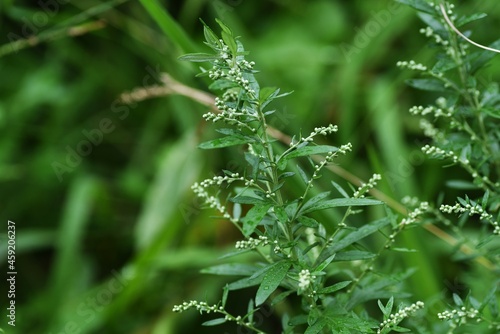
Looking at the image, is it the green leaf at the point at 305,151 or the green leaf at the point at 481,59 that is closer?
the green leaf at the point at 305,151

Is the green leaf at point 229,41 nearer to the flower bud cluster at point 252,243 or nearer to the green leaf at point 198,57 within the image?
the green leaf at point 198,57

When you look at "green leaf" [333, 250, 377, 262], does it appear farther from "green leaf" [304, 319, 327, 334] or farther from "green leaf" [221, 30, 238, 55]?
"green leaf" [221, 30, 238, 55]

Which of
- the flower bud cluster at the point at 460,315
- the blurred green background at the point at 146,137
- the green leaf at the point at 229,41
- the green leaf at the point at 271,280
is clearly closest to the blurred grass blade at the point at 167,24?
the blurred green background at the point at 146,137

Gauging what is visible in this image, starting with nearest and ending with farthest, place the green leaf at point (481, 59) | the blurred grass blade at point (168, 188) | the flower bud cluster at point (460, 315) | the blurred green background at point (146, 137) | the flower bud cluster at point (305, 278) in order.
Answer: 1. the flower bud cluster at point (305, 278)
2. the flower bud cluster at point (460, 315)
3. the green leaf at point (481, 59)
4. the blurred green background at point (146, 137)
5. the blurred grass blade at point (168, 188)

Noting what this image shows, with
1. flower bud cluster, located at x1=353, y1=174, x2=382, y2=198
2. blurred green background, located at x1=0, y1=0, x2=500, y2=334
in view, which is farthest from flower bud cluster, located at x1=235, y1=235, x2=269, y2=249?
blurred green background, located at x1=0, y1=0, x2=500, y2=334

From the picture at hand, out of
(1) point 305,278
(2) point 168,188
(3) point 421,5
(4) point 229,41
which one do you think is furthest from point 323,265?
(2) point 168,188

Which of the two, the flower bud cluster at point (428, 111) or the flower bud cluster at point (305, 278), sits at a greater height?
the flower bud cluster at point (428, 111)
